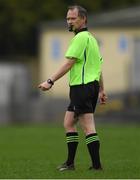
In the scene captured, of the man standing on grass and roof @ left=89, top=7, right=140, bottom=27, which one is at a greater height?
roof @ left=89, top=7, right=140, bottom=27

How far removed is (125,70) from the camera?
127 ft

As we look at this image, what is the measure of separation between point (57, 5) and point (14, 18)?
2449 millimetres

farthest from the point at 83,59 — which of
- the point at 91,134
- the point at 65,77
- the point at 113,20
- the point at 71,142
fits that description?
the point at 113,20

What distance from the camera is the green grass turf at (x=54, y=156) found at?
37.1ft

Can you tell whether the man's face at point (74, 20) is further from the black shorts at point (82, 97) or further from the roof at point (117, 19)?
the roof at point (117, 19)

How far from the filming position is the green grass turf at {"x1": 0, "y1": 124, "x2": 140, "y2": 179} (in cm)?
1130

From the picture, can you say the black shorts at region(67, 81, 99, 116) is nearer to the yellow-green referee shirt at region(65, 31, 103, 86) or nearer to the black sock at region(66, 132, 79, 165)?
the yellow-green referee shirt at region(65, 31, 103, 86)

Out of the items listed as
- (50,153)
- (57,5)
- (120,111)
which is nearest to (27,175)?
(50,153)

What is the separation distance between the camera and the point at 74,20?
11.6 m

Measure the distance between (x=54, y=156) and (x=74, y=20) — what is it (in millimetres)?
4199

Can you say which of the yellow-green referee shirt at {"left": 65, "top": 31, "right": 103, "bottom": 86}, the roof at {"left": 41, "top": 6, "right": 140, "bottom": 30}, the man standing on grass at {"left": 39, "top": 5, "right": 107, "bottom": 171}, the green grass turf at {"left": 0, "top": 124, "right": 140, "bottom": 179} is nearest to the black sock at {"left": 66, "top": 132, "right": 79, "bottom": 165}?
the green grass turf at {"left": 0, "top": 124, "right": 140, "bottom": 179}

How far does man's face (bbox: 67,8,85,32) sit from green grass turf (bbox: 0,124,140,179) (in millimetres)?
1778

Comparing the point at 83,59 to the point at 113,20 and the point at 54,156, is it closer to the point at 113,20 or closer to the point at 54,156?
the point at 54,156

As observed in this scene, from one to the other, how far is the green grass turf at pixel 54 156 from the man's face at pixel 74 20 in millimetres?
1778
